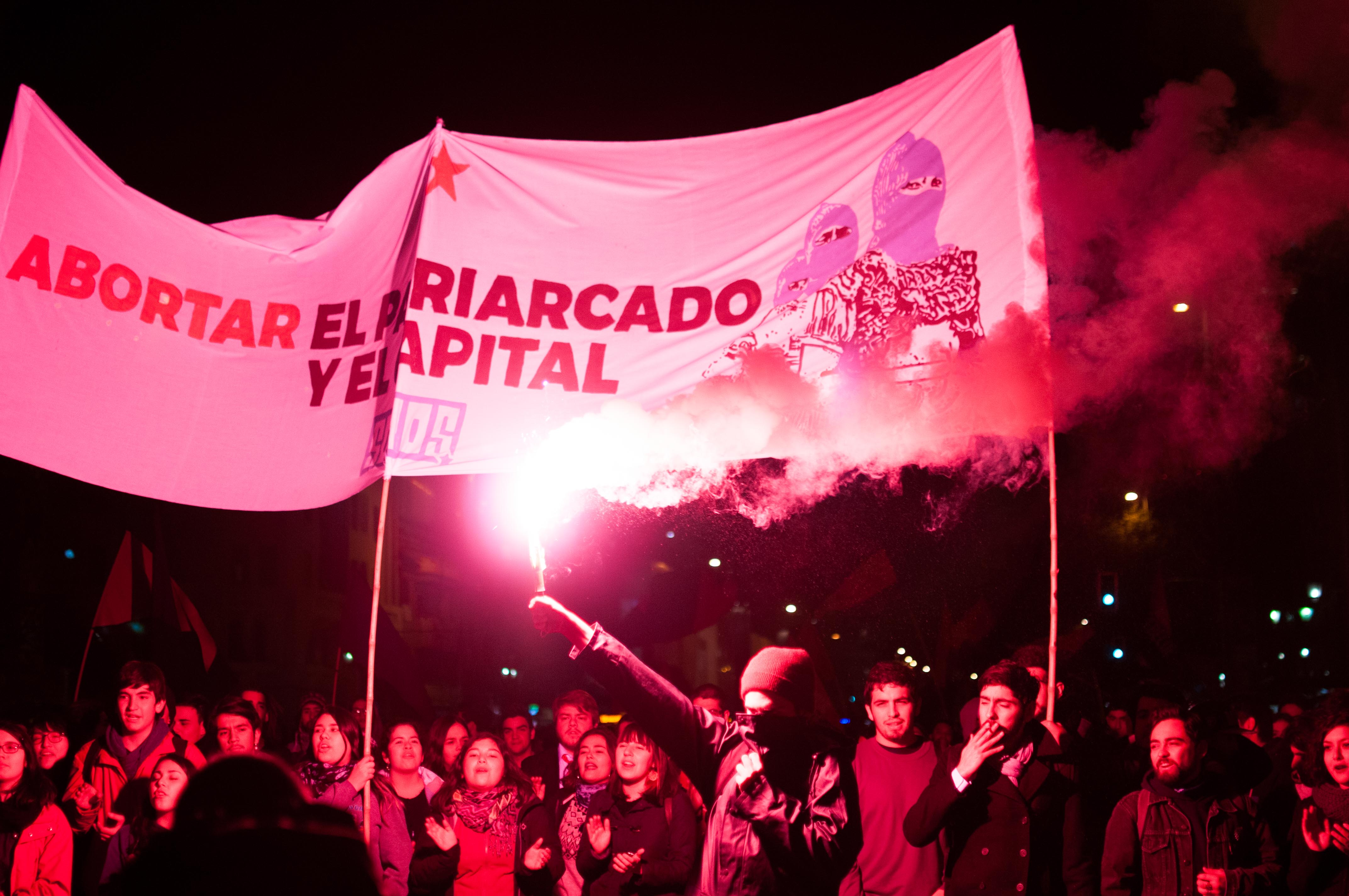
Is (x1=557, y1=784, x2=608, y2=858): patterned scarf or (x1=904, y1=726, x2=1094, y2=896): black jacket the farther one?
(x1=557, y1=784, x2=608, y2=858): patterned scarf

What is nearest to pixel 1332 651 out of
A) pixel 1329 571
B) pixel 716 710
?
pixel 1329 571

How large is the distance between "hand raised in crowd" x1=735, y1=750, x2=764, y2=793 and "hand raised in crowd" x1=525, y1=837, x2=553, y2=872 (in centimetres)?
248

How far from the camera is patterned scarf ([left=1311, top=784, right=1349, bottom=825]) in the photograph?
474cm

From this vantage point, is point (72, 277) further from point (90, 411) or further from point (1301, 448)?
point (1301, 448)

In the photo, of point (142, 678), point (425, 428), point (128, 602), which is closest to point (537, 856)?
point (425, 428)

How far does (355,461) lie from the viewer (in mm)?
5391

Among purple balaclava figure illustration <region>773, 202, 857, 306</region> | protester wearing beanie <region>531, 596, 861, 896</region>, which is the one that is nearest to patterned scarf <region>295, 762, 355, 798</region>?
protester wearing beanie <region>531, 596, 861, 896</region>

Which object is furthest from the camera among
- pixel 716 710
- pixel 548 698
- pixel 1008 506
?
pixel 548 698

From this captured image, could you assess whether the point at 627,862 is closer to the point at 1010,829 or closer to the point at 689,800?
the point at 689,800

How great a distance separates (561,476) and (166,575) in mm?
6960

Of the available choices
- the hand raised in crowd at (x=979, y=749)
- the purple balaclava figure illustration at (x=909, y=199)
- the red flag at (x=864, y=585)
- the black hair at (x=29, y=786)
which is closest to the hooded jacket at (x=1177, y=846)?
the hand raised in crowd at (x=979, y=749)

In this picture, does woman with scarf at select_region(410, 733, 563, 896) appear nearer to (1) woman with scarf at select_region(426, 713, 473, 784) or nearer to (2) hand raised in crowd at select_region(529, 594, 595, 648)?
(1) woman with scarf at select_region(426, 713, 473, 784)

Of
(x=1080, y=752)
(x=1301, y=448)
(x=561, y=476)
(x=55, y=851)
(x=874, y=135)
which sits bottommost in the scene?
(x=55, y=851)

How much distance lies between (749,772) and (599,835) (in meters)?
2.17
